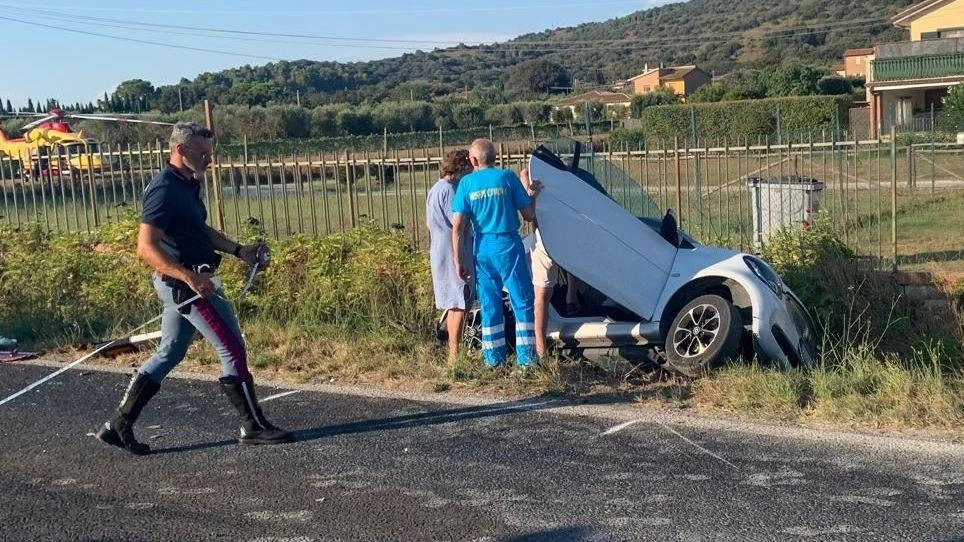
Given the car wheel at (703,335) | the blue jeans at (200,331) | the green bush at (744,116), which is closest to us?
the blue jeans at (200,331)

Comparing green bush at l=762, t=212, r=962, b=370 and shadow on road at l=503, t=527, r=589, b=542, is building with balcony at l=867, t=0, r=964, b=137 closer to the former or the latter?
green bush at l=762, t=212, r=962, b=370

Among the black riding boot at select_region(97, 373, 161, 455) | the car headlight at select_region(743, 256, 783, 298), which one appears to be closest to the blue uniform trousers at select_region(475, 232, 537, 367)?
the car headlight at select_region(743, 256, 783, 298)

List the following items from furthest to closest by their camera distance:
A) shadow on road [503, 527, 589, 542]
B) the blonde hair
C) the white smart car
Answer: the blonde hair
the white smart car
shadow on road [503, 527, 589, 542]

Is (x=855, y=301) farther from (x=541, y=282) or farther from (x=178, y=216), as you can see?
(x=178, y=216)

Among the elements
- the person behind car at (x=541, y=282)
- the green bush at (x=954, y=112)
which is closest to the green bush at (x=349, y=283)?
the person behind car at (x=541, y=282)

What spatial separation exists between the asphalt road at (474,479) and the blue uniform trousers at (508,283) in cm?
54

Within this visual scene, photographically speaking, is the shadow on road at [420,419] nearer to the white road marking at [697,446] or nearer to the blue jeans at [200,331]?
the blue jeans at [200,331]

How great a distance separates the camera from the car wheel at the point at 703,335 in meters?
6.90

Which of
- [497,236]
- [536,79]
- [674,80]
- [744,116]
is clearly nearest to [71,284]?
[497,236]

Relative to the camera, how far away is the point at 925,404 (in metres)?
6.16

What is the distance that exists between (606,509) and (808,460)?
48.4 inches

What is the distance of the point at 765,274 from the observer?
290 inches

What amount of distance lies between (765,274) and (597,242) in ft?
3.76

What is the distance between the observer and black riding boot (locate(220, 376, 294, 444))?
6.15 metres
